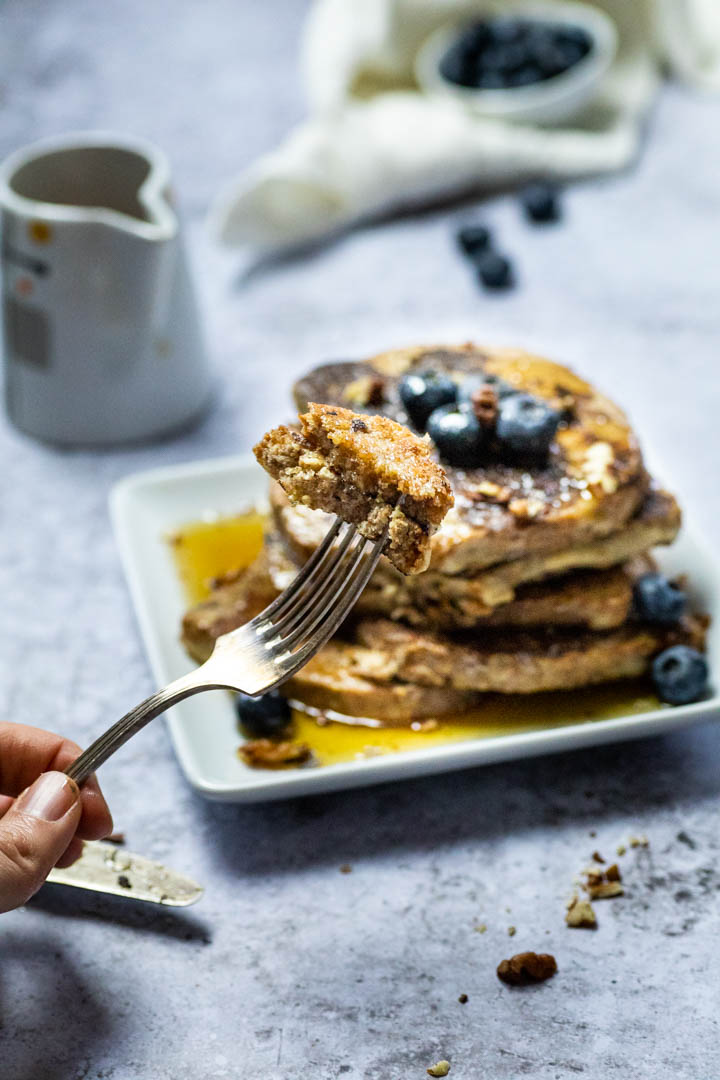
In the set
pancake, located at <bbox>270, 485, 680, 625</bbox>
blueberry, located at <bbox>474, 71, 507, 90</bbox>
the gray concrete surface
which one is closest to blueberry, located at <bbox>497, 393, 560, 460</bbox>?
pancake, located at <bbox>270, 485, 680, 625</bbox>

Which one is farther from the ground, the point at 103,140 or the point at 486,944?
the point at 103,140

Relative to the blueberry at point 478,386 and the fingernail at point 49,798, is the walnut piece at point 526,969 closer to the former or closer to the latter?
the fingernail at point 49,798

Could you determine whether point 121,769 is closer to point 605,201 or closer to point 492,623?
point 492,623

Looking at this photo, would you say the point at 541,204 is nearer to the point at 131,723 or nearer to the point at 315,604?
the point at 315,604

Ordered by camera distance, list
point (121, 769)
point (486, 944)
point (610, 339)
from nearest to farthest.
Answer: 1. point (486, 944)
2. point (121, 769)
3. point (610, 339)

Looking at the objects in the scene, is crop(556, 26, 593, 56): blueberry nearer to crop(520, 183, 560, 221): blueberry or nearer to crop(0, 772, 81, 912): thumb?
crop(520, 183, 560, 221): blueberry

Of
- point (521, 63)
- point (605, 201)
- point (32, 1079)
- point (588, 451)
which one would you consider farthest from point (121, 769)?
point (521, 63)
